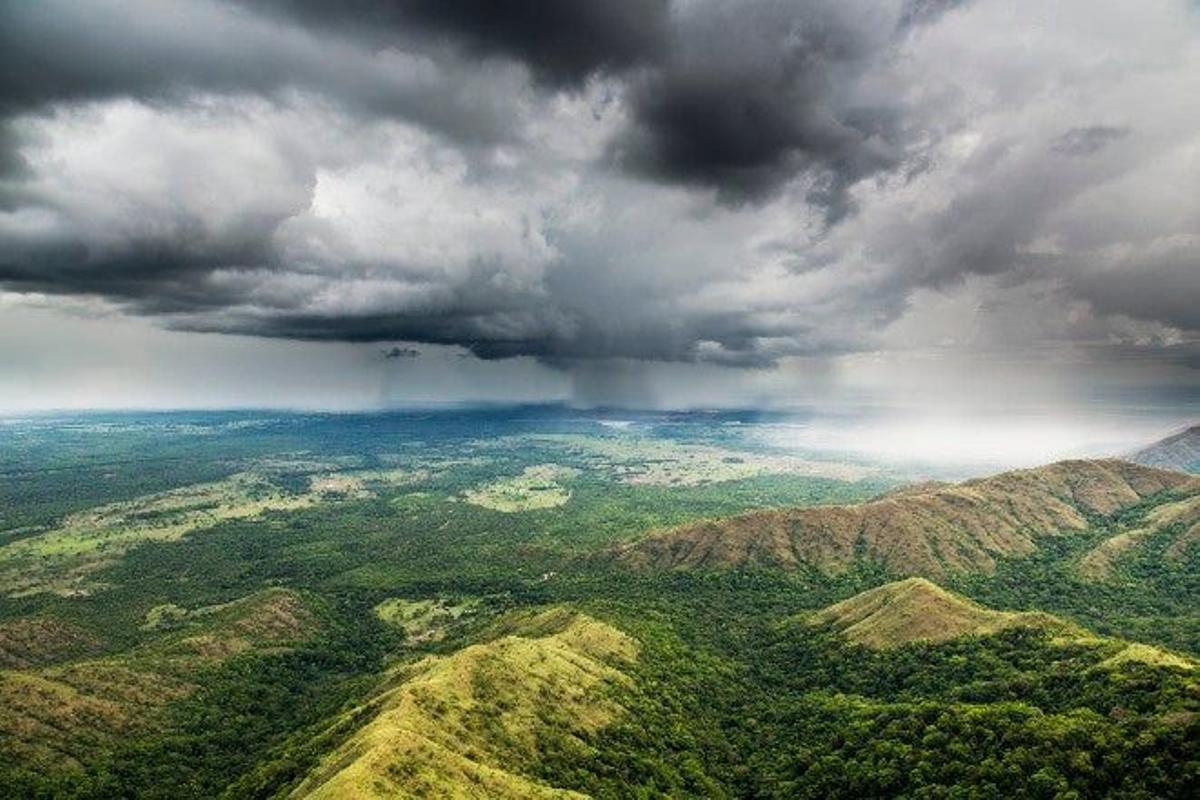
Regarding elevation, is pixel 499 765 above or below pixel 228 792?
above

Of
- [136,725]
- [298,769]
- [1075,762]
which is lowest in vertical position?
[136,725]

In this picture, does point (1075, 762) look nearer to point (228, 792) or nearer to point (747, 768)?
point (747, 768)

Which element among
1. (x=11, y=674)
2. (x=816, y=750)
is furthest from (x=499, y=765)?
(x=11, y=674)

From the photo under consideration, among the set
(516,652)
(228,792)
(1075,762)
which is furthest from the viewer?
(516,652)

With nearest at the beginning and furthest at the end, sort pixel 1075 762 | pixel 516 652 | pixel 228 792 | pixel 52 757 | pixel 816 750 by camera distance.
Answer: pixel 1075 762
pixel 228 792
pixel 816 750
pixel 52 757
pixel 516 652

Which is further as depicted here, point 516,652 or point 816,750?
point 516,652

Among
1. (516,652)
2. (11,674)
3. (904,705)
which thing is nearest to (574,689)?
(516,652)
